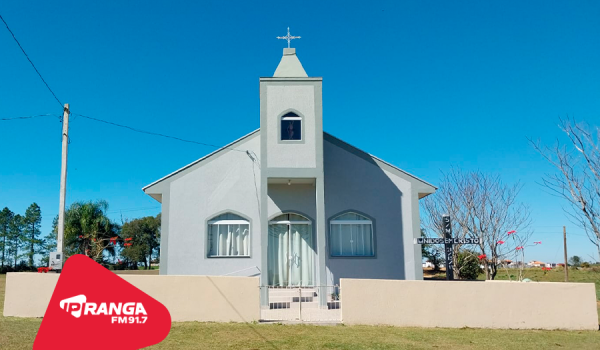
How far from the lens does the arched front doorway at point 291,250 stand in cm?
1680

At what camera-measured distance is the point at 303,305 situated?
1409cm

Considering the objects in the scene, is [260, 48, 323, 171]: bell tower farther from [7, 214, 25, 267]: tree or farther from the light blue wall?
[7, 214, 25, 267]: tree

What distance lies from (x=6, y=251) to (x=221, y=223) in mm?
59238

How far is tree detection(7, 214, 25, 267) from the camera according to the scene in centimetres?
6216

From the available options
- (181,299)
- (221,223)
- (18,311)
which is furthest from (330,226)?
(18,311)

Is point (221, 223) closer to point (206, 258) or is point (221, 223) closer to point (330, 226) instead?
point (206, 258)

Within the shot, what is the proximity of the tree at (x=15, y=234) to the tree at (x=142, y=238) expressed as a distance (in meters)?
14.6

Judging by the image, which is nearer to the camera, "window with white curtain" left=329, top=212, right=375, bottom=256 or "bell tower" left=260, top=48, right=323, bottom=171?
"bell tower" left=260, top=48, right=323, bottom=171

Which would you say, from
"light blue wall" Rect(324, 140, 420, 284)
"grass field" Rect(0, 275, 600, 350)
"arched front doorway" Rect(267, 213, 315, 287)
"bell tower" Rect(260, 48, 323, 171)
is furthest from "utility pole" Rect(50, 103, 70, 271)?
"light blue wall" Rect(324, 140, 420, 284)

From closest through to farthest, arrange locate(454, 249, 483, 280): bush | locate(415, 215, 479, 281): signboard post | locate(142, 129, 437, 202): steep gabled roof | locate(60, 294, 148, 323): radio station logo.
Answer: locate(60, 294, 148, 323): radio station logo < locate(415, 215, 479, 281): signboard post < locate(142, 129, 437, 202): steep gabled roof < locate(454, 249, 483, 280): bush

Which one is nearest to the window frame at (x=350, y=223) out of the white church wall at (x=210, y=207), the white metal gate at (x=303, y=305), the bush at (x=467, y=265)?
the white metal gate at (x=303, y=305)

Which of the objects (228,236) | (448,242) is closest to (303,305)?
(228,236)

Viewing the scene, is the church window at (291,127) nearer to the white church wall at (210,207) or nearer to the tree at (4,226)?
the white church wall at (210,207)

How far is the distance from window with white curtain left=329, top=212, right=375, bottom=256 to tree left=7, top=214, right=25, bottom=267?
2335 inches
